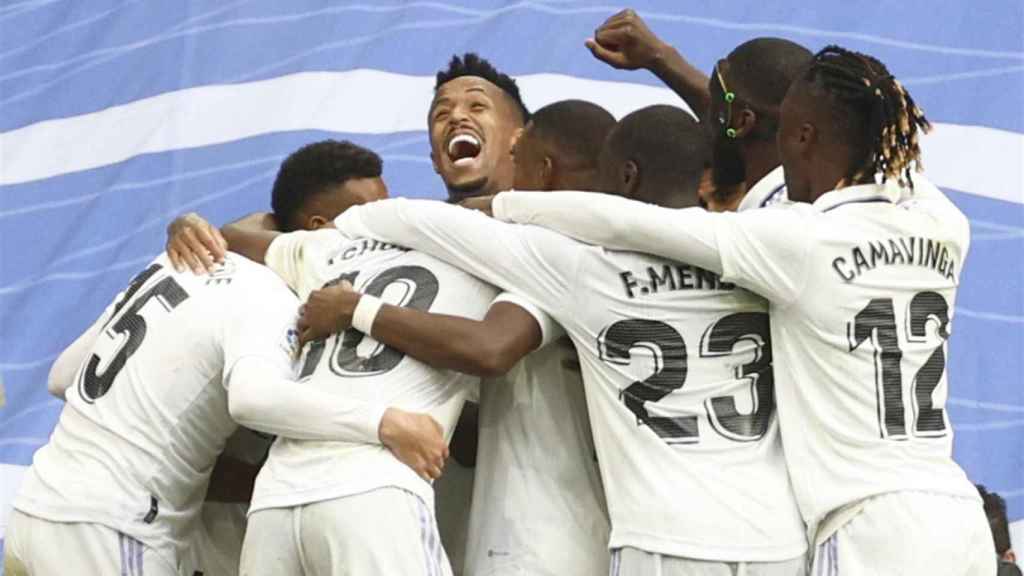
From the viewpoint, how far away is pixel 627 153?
14.1 feet

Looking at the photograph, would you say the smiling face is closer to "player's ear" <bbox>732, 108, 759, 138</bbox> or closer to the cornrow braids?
"player's ear" <bbox>732, 108, 759, 138</bbox>

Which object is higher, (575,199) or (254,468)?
(575,199)

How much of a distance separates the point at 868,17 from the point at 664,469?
355cm

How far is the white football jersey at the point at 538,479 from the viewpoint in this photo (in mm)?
4289

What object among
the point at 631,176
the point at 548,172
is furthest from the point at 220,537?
the point at 631,176

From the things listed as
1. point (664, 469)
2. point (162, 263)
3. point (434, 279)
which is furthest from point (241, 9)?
point (664, 469)

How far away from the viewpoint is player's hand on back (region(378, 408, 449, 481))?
4090 millimetres

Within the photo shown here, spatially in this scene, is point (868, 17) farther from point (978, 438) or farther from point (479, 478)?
point (479, 478)

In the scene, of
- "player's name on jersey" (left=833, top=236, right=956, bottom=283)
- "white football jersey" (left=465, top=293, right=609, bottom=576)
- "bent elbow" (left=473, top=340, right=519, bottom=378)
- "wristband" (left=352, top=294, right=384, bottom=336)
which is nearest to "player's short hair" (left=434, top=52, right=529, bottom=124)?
"white football jersey" (left=465, top=293, right=609, bottom=576)

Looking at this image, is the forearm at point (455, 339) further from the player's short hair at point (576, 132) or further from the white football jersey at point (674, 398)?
the player's short hair at point (576, 132)

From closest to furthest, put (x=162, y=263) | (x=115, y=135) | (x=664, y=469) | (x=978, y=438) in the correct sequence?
(x=664, y=469) < (x=162, y=263) < (x=978, y=438) < (x=115, y=135)

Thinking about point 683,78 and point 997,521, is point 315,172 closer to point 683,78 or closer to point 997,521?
point 683,78

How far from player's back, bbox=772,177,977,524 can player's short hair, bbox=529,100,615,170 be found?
71 cm

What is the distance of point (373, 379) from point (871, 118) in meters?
1.27
